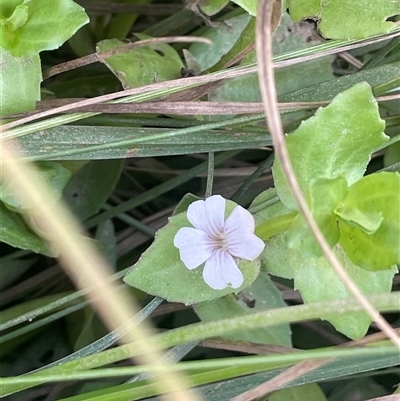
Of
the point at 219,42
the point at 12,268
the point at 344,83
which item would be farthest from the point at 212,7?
the point at 12,268

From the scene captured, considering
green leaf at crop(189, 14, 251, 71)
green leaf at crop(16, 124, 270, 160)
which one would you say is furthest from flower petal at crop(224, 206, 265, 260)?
green leaf at crop(189, 14, 251, 71)

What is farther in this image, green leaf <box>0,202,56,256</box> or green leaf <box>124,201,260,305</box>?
green leaf <box>0,202,56,256</box>

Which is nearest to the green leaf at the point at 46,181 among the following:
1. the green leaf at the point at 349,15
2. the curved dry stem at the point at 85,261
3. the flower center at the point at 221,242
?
the curved dry stem at the point at 85,261

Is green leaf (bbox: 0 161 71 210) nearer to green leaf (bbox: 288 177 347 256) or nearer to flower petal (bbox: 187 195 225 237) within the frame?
flower petal (bbox: 187 195 225 237)

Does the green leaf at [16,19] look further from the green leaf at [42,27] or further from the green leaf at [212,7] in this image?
the green leaf at [212,7]

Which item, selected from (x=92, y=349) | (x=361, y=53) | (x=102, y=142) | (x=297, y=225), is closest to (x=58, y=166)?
(x=102, y=142)

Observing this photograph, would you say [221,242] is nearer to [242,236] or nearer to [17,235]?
[242,236]
